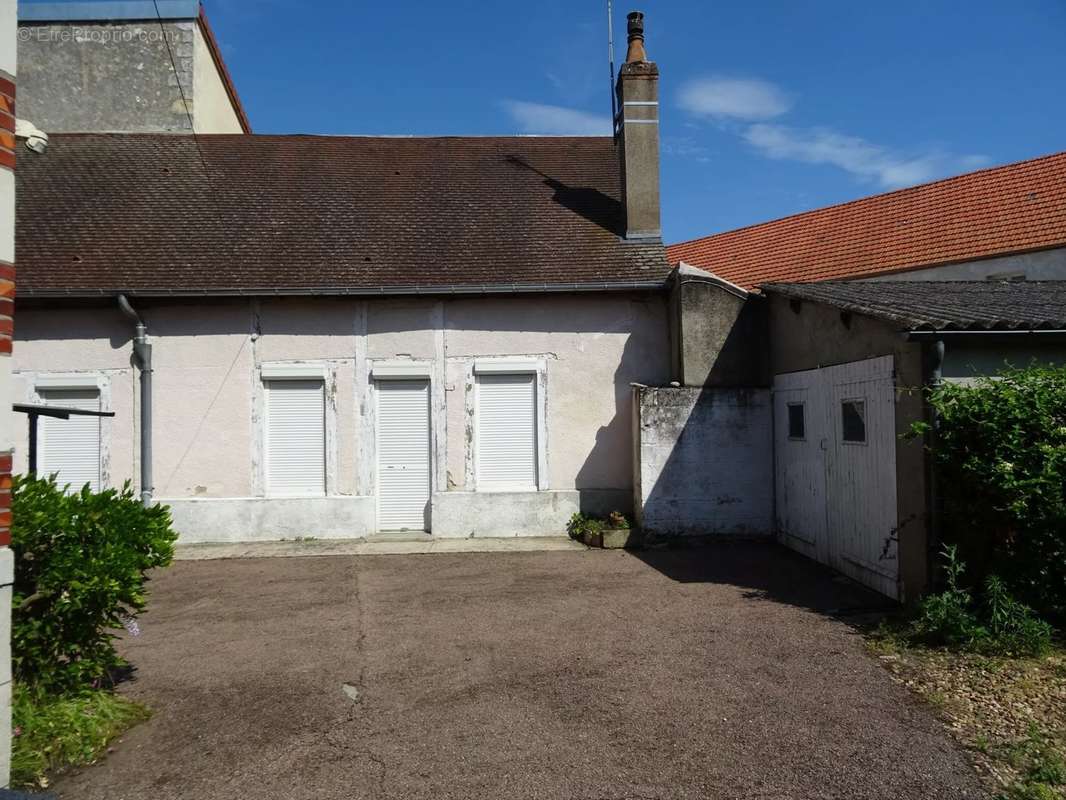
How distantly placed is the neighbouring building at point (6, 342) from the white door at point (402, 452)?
7.32 m

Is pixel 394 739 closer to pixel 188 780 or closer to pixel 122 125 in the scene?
Result: pixel 188 780

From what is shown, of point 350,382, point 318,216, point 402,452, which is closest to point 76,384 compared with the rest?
point 350,382

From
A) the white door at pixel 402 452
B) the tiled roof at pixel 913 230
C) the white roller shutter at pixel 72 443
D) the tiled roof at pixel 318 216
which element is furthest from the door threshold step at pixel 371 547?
the tiled roof at pixel 913 230

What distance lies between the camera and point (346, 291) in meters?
10.7

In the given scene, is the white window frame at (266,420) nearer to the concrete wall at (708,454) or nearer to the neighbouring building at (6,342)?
the concrete wall at (708,454)

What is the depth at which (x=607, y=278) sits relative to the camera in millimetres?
11016

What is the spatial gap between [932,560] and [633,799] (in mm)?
3874

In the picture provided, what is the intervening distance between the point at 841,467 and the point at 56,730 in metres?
7.08

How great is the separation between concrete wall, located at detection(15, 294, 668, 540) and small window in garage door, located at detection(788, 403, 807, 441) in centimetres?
214

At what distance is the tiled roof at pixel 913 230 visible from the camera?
664 inches

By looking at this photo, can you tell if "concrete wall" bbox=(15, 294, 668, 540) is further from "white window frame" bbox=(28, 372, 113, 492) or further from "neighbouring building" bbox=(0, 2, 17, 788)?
"neighbouring building" bbox=(0, 2, 17, 788)

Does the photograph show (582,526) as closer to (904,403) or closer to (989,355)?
(904,403)

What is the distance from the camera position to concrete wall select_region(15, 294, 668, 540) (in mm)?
10734

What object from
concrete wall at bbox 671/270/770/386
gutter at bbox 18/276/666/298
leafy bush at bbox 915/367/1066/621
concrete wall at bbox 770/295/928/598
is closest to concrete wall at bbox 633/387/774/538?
concrete wall at bbox 671/270/770/386
